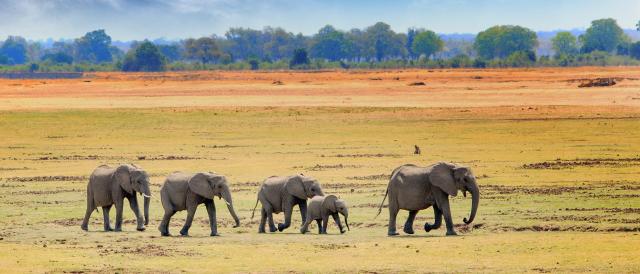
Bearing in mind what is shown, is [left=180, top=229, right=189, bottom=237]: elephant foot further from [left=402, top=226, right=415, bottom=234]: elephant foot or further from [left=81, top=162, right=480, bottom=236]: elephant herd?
[left=402, top=226, right=415, bottom=234]: elephant foot

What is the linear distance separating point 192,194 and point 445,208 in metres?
4.19

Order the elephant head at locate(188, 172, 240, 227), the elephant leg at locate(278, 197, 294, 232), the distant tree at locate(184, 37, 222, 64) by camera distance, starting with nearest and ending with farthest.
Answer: the elephant head at locate(188, 172, 240, 227)
the elephant leg at locate(278, 197, 294, 232)
the distant tree at locate(184, 37, 222, 64)

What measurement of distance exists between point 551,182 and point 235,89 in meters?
50.2

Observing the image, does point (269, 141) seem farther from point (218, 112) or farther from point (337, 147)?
point (218, 112)

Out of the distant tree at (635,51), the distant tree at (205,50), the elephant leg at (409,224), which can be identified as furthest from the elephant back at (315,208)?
the distant tree at (635,51)

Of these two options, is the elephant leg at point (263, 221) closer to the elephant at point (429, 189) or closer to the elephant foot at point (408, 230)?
the elephant at point (429, 189)

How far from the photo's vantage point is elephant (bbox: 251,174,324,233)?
2239cm

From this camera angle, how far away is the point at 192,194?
21750 millimetres

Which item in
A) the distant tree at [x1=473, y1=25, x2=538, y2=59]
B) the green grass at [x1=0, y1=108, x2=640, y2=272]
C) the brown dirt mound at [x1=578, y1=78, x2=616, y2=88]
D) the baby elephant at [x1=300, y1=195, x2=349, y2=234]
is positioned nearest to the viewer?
the green grass at [x1=0, y1=108, x2=640, y2=272]

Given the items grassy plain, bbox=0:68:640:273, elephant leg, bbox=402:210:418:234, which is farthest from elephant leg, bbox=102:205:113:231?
elephant leg, bbox=402:210:418:234

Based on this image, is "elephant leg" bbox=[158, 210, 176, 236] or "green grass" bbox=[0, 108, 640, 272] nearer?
"green grass" bbox=[0, 108, 640, 272]

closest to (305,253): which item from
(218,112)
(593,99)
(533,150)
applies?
(533,150)

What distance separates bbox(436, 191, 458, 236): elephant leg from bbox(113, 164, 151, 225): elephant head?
4.98m

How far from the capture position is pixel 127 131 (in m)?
45.7
